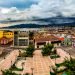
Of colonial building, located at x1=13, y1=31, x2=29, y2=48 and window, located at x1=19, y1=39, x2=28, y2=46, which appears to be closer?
colonial building, located at x1=13, y1=31, x2=29, y2=48

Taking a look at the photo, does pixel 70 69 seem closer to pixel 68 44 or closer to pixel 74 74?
pixel 74 74

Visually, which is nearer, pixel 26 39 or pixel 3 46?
pixel 26 39

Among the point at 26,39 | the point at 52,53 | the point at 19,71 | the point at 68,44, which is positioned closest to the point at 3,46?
the point at 26,39

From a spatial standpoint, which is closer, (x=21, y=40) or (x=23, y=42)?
(x=21, y=40)

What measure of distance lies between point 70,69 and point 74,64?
79 centimetres

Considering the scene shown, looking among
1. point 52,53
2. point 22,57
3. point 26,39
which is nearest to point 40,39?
point 26,39

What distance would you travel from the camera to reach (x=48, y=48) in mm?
67312

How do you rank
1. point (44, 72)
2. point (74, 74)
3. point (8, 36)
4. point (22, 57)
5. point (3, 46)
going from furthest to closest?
point (8, 36)
point (3, 46)
point (22, 57)
point (44, 72)
point (74, 74)

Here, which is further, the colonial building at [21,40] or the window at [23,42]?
the window at [23,42]

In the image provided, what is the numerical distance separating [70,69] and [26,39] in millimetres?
53168

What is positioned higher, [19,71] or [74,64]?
[74,64]

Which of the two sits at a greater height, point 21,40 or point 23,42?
point 21,40

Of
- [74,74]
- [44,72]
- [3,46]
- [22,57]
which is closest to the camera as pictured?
[74,74]

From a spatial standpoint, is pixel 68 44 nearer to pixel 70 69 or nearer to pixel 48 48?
pixel 48 48
